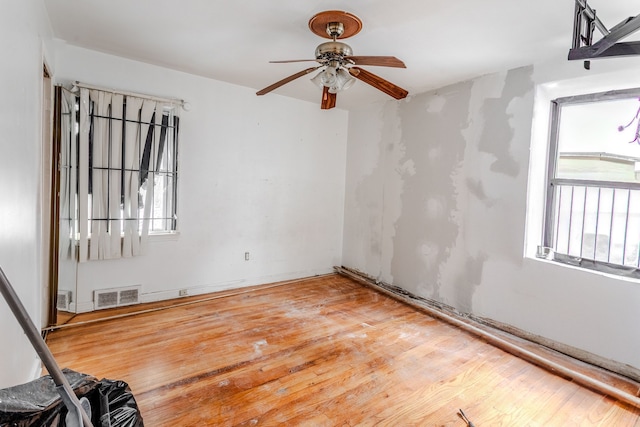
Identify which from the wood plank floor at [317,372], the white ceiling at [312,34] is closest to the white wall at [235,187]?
the white ceiling at [312,34]

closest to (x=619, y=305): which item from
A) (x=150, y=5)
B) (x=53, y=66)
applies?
(x=150, y=5)

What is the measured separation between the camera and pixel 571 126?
280cm

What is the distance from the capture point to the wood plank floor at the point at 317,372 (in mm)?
1897

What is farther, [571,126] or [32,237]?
[571,126]

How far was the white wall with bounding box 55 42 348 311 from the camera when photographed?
3.25 m

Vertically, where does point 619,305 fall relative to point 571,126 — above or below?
below

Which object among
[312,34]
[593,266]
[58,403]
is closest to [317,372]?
[58,403]

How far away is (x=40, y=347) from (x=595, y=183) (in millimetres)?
3493

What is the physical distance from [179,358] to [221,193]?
6.44 feet

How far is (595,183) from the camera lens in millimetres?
2621

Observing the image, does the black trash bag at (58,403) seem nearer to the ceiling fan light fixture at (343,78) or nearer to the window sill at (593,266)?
the ceiling fan light fixture at (343,78)

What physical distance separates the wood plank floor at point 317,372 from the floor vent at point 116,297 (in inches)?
13.0

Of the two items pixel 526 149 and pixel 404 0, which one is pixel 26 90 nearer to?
pixel 404 0

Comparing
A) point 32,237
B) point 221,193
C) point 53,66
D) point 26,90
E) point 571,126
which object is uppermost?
point 53,66
